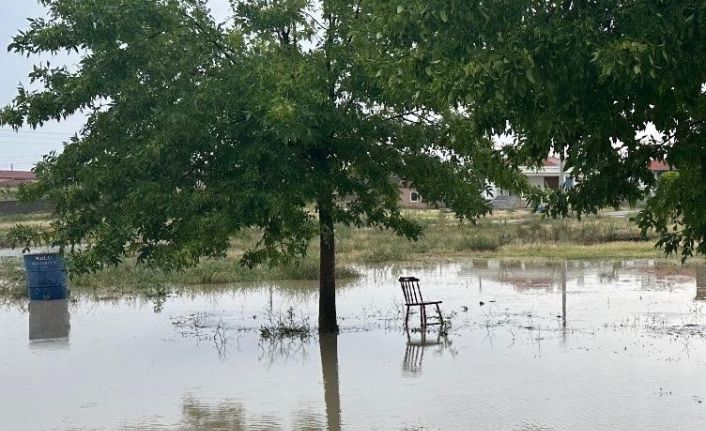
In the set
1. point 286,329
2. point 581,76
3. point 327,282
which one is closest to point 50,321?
point 286,329

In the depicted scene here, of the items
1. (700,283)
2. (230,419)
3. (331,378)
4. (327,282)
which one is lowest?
(230,419)

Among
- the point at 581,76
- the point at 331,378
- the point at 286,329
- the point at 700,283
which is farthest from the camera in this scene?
the point at 700,283

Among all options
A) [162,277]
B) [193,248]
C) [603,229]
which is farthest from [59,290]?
[603,229]

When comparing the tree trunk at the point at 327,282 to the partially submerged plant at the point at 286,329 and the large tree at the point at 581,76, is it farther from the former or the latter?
the large tree at the point at 581,76

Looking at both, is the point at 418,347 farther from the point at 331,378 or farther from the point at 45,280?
the point at 45,280

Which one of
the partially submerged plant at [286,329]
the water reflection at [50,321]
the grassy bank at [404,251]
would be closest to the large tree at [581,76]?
the partially submerged plant at [286,329]

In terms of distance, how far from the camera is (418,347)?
14594mm

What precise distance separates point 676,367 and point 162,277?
15.0m

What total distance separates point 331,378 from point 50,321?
8.01 meters

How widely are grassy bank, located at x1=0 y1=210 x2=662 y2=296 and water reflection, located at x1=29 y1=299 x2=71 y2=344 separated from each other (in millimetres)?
2101

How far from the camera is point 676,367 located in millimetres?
12672

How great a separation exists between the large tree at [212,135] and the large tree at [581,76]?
11.9 feet

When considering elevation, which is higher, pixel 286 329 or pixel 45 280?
pixel 45 280

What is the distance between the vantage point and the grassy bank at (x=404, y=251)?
24.5m
